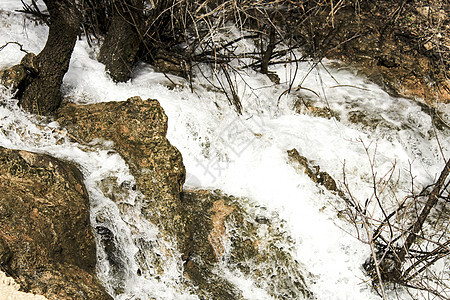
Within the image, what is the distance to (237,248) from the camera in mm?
3197

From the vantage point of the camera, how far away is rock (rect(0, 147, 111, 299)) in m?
1.99

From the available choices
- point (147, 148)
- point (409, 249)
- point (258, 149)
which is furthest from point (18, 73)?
point (409, 249)

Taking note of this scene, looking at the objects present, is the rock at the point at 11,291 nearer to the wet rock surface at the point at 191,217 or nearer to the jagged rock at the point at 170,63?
the wet rock surface at the point at 191,217

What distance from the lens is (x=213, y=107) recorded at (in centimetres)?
450

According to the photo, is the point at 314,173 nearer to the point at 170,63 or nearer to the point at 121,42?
the point at 170,63

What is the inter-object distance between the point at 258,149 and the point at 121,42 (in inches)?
72.0

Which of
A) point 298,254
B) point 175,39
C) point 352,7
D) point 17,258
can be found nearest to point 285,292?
point 298,254

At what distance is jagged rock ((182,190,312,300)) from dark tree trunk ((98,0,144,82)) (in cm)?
178

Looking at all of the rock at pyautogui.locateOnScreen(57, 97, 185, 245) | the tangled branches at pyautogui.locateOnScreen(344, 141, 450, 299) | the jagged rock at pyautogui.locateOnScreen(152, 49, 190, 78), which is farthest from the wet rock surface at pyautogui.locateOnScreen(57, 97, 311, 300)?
the jagged rock at pyautogui.locateOnScreen(152, 49, 190, 78)

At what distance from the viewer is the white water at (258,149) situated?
294 centimetres

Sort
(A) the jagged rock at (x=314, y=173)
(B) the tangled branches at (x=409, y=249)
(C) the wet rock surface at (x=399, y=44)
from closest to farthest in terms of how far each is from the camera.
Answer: (B) the tangled branches at (x=409, y=249)
(A) the jagged rock at (x=314, y=173)
(C) the wet rock surface at (x=399, y=44)

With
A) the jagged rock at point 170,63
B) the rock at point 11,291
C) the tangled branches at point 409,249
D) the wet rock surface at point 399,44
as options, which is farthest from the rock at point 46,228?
the wet rock surface at point 399,44

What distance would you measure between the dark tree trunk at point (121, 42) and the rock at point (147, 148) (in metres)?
1.16

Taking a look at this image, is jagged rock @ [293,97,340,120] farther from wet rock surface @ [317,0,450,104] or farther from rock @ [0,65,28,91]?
rock @ [0,65,28,91]
